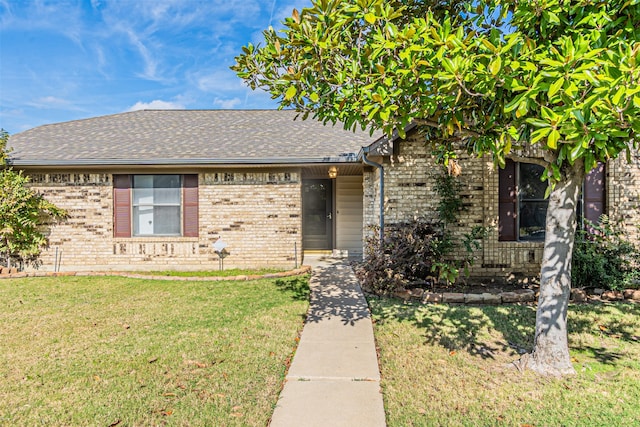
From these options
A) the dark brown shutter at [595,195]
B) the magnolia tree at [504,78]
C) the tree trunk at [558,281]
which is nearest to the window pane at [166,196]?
the magnolia tree at [504,78]

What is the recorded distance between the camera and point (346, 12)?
120 inches

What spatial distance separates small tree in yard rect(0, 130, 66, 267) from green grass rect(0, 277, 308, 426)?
69.2 inches

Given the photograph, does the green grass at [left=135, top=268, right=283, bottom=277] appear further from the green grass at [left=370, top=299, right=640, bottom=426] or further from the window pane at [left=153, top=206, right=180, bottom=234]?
the green grass at [left=370, top=299, right=640, bottom=426]

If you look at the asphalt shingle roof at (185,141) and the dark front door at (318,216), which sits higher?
the asphalt shingle roof at (185,141)

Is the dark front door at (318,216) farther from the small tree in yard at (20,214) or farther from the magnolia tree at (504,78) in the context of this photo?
the magnolia tree at (504,78)

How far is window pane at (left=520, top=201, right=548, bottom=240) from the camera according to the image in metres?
7.41

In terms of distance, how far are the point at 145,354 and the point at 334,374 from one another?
222 cm

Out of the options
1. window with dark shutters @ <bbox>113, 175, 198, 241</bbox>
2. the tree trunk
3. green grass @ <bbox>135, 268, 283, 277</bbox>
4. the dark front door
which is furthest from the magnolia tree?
the dark front door

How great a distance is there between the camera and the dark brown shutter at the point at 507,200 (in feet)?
24.0

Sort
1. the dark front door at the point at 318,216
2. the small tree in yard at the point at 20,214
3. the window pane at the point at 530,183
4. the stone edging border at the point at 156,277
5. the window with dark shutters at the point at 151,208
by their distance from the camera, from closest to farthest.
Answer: the window pane at the point at 530,183, the stone edging border at the point at 156,277, the small tree in yard at the point at 20,214, the window with dark shutters at the point at 151,208, the dark front door at the point at 318,216

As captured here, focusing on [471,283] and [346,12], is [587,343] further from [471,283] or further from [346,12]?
[346,12]

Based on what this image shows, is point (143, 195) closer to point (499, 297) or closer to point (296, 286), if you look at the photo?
point (296, 286)

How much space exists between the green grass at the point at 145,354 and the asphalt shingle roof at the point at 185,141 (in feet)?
10.0

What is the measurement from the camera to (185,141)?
9.41 metres
